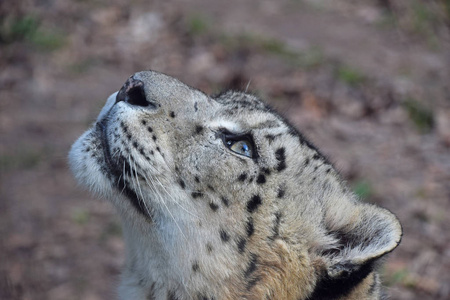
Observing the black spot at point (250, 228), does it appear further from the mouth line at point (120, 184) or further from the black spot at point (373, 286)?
the black spot at point (373, 286)

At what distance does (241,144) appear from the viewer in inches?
151

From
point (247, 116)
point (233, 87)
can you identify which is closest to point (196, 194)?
point (247, 116)

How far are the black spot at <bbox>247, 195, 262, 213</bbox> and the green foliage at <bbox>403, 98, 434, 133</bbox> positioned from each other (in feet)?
20.1

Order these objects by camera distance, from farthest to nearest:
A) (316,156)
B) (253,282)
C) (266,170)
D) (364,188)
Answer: (364,188)
(316,156)
(266,170)
(253,282)

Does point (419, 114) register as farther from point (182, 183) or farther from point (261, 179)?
point (182, 183)

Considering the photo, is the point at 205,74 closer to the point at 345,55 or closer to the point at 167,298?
the point at 345,55

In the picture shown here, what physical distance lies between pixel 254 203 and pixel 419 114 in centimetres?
647

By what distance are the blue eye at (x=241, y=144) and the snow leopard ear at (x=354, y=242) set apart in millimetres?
607

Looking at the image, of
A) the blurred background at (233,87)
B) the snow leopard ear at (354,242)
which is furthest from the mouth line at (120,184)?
the blurred background at (233,87)

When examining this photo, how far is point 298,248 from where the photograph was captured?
3697mm

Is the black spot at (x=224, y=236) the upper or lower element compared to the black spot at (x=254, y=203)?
lower

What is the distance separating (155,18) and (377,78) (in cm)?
420

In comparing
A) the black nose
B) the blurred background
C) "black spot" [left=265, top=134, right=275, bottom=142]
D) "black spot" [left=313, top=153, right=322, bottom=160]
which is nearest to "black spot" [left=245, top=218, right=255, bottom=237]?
"black spot" [left=265, top=134, right=275, bottom=142]

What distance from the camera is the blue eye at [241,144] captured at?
379 centimetres
